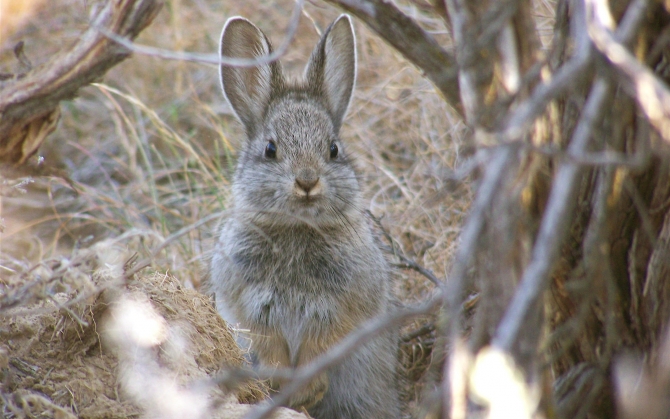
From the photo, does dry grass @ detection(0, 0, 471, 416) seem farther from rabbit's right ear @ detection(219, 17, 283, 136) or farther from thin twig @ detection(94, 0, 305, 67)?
thin twig @ detection(94, 0, 305, 67)

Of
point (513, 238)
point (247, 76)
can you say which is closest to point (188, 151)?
point (247, 76)

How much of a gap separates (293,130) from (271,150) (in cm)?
19

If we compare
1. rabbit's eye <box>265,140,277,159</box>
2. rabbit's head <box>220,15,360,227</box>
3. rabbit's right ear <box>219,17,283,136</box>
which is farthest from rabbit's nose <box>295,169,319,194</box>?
rabbit's right ear <box>219,17,283,136</box>

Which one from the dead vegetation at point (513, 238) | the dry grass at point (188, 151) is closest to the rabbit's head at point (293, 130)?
the dry grass at point (188, 151)

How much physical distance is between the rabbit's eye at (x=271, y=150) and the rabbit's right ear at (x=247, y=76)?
377mm

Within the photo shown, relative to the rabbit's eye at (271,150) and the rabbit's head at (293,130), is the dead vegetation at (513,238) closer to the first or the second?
the rabbit's head at (293,130)

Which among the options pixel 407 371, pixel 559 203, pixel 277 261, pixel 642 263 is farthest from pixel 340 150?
pixel 559 203

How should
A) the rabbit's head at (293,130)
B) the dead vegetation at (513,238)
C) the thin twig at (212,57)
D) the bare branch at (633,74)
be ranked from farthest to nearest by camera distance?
the rabbit's head at (293,130), the thin twig at (212,57), the dead vegetation at (513,238), the bare branch at (633,74)

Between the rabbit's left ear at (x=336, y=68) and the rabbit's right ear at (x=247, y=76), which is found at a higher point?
the rabbit's left ear at (x=336, y=68)

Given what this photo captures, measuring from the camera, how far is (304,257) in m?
4.48

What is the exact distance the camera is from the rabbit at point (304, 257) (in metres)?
4.36

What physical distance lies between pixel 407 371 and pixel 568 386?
87.7 inches

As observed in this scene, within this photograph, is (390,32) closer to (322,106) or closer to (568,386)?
(568,386)

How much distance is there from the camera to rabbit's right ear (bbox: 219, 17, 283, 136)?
489 centimetres
